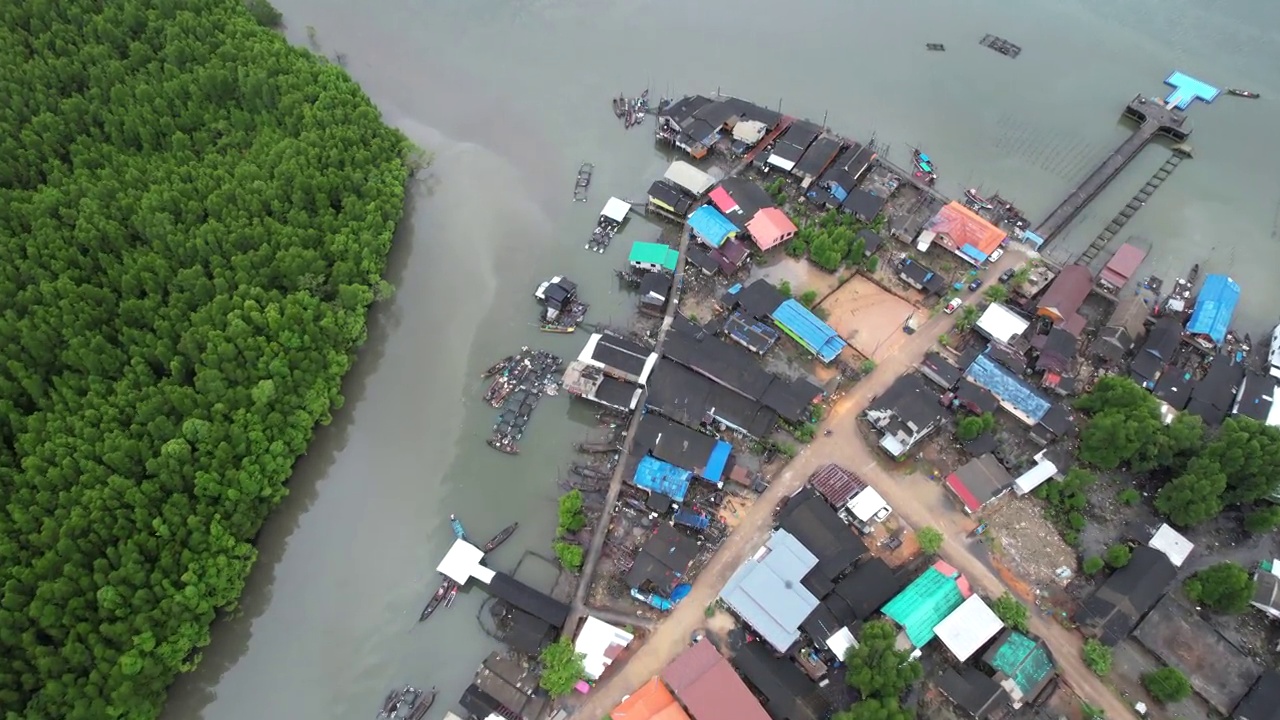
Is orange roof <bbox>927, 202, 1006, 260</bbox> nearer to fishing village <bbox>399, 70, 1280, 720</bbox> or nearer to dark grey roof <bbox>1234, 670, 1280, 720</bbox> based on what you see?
fishing village <bbox>399, 70, 1280, 720</bbox>

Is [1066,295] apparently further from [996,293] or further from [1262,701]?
[1262,701]

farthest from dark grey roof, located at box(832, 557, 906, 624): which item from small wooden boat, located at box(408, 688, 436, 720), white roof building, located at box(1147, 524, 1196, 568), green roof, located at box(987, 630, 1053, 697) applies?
small wooden boat, located at box(408, 688, 436, 720)

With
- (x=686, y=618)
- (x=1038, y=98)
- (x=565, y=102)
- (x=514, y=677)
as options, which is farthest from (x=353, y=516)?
(x=1038, y=98)

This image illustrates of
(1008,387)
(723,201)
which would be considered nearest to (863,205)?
(723,201)

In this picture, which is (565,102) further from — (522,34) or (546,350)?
(546,350)

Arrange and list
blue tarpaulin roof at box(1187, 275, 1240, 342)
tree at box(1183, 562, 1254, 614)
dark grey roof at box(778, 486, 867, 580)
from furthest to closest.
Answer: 1. blue tarpaulin roof at box(1187, 275, 1240, 342)
2. dark grey roof at box(778, 486, 867, 580)
3. tree at box(1183, 562, 1254, 614)

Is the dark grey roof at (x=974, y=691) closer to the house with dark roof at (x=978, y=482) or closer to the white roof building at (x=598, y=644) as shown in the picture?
the house with dark roof at (x=978, y=482)
